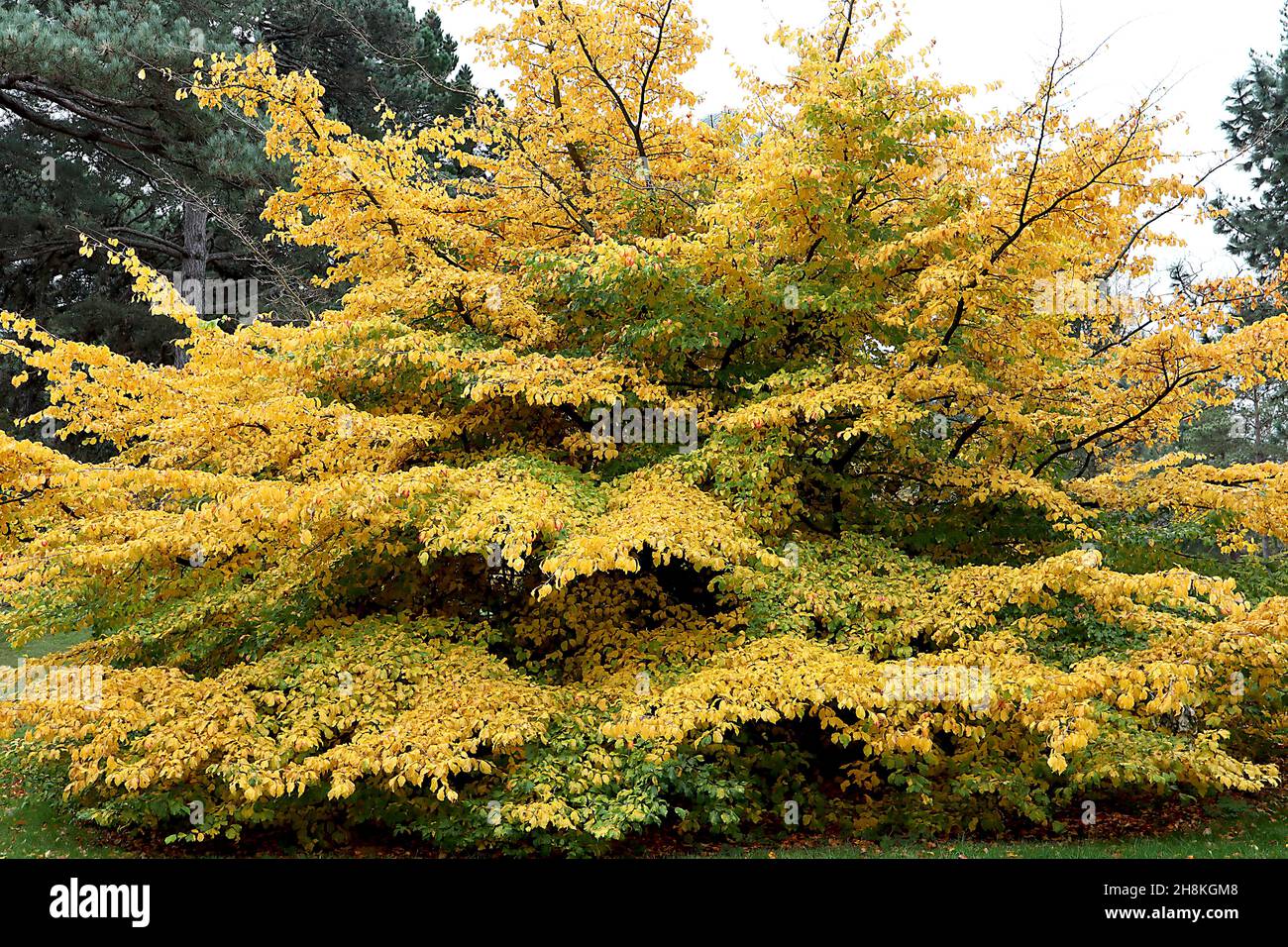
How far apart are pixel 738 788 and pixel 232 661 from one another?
4002 millimetres

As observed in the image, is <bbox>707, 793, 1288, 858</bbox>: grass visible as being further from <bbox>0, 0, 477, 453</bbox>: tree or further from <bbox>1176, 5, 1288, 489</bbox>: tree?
<bbox>1176, 5, 1288, 489</bbox>: tree

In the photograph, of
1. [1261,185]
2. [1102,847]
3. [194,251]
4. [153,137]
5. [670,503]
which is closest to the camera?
[670,503]

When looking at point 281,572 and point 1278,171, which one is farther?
point 1278,171

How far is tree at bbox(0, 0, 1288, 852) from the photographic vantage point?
5.70 meters

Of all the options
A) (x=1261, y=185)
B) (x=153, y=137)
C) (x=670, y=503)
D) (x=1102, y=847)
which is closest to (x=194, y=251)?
(x=153, y=137)

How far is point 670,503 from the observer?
20.0 feet

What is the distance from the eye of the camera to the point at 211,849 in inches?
263

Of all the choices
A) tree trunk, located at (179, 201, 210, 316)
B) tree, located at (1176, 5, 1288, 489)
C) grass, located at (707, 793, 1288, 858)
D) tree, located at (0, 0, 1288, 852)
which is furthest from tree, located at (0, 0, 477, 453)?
tree, located at (1176, 5, 1288, 489)

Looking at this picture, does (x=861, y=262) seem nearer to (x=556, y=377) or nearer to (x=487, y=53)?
(x=556, y=377)

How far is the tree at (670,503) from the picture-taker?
18.7ft

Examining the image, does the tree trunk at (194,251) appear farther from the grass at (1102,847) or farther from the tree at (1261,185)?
the tree at (1261,185)

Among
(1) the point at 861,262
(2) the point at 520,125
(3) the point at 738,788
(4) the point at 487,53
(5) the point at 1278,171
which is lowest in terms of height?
(3) the point at 738,788

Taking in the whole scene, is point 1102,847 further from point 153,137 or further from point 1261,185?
point 1261,185
